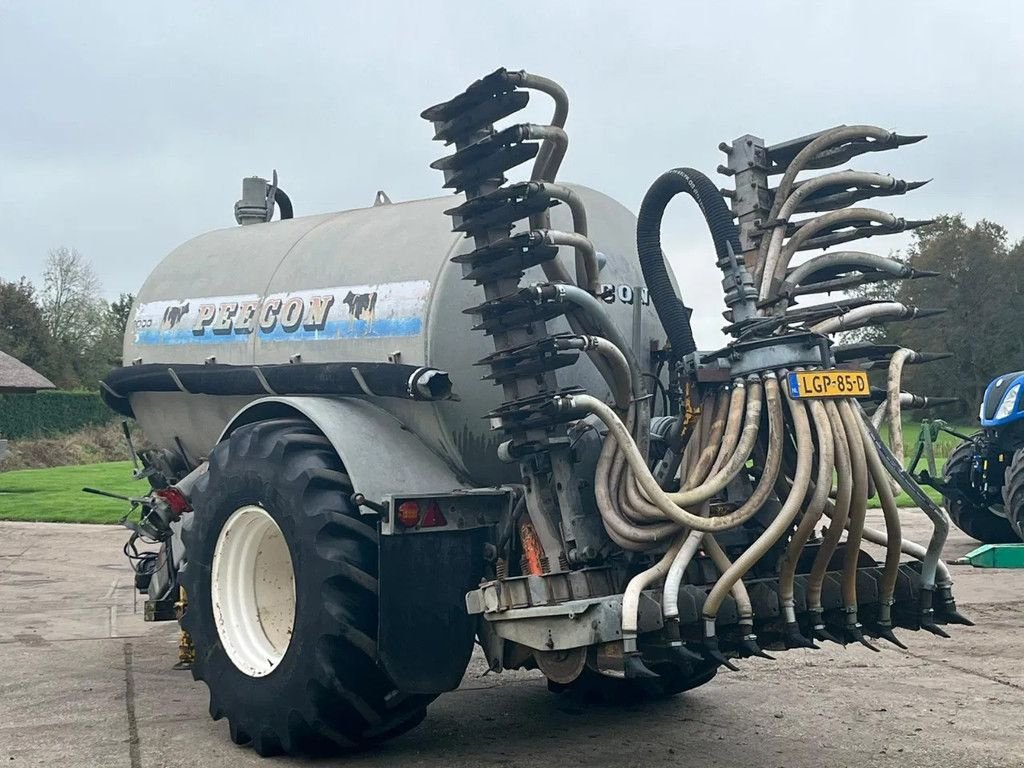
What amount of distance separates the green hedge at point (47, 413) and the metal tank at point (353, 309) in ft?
98.6

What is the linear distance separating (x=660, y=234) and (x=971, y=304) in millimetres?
42107

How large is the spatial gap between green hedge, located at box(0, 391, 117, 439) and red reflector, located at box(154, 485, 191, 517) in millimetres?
30463

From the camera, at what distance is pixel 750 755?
5168 mm

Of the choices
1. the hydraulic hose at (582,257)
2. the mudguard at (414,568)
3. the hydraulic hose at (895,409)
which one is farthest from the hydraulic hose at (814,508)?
the mudguard at (414,568)

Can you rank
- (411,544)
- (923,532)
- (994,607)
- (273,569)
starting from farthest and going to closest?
(923,532) → (994,607) → (273,569) → (411,544)

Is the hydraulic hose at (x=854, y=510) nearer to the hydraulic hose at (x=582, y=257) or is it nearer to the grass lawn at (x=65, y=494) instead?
the hydraulic hose at (x=582, y=257)

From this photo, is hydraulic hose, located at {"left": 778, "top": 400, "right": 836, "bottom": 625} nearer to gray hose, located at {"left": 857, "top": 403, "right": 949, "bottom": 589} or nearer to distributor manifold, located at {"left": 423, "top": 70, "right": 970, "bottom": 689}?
distributor manifold, located at {"left": 423, "top": 70, "right": 970, "bottom": 689}

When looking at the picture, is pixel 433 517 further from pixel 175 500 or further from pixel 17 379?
pixel 17 379

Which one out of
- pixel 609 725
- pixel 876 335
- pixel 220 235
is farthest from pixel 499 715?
pixel 876 335

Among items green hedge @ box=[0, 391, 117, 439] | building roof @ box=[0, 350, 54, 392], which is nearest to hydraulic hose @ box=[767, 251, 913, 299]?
building roof @ box=[0, 350, 54, 392]

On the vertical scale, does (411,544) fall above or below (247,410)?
below

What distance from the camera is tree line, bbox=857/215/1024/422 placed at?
135ft

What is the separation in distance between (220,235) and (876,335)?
4.41 m

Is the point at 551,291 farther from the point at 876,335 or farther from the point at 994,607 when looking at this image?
the point at 994,607
